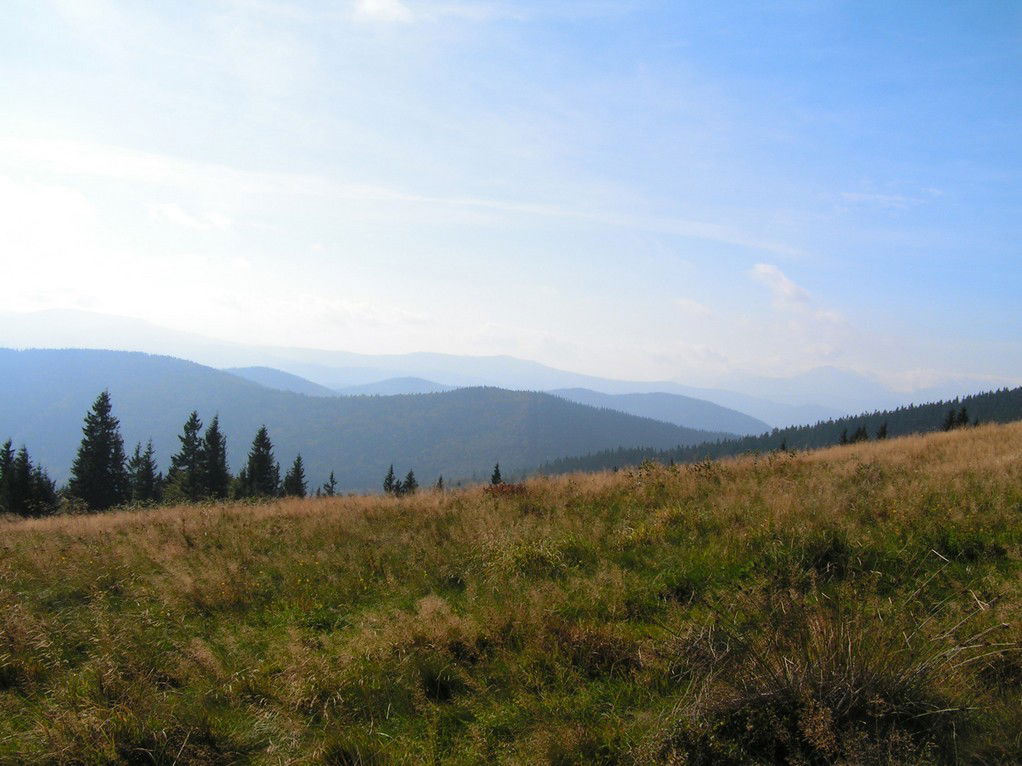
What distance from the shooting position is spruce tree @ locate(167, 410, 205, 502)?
188ft

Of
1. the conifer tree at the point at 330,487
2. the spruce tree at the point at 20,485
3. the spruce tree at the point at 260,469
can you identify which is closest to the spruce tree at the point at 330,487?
the conifer tree at the point at 330,487

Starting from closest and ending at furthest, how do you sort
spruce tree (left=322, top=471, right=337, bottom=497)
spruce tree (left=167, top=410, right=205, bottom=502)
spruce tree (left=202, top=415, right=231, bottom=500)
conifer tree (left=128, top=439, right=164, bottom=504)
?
1. spruce tree (left=322, top=471, right=337, bottom=497)
2. spruce tree (left=167, top=410, right=205, bottom=502)
3. spruce tree (left=202, top=415, right=231, bottom=500)
4. conifer tree (left=128, top=439, right=164, bottom=504)

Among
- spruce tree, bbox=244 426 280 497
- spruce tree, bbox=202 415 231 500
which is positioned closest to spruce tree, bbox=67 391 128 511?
spruce tree, bbox=202 415 231 500

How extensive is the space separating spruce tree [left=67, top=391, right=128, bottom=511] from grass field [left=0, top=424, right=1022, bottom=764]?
58.8 m

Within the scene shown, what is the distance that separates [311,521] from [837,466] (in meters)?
10.0

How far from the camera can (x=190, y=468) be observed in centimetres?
5981

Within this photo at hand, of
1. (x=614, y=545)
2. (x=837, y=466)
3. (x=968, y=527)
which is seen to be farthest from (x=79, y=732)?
(x=837, y=466)

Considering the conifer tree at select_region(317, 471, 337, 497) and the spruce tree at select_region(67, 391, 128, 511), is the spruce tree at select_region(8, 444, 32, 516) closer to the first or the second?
the spruce tree at select_region(67, 391, 128, 511)

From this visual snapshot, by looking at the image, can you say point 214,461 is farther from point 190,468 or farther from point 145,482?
point 145,482

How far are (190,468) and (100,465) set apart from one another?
27.1 feet

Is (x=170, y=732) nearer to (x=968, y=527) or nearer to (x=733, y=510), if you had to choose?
(x=733, y=510)

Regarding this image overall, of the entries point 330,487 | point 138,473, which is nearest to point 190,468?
point 138,473

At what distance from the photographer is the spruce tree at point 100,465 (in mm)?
55906

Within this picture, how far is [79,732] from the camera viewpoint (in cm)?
362
